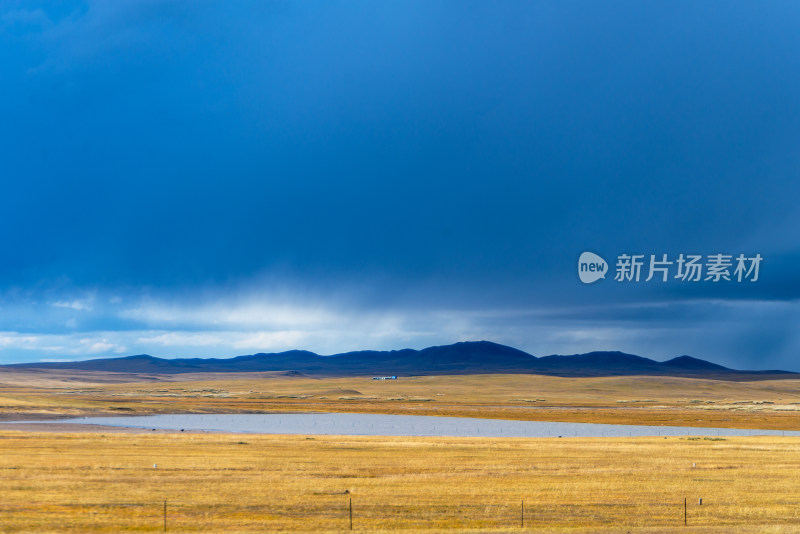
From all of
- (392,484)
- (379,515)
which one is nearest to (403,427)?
(392,484)

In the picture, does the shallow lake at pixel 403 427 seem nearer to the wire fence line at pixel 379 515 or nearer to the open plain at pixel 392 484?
the open plain at pixel 392 484

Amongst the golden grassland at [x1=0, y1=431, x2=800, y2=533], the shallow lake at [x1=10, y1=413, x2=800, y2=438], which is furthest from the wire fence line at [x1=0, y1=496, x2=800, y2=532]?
the shallow lake at [x1=10, y1=413, x2=800, y2=438]

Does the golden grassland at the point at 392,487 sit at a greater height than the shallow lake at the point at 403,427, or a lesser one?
greater

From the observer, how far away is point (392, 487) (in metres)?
42.3

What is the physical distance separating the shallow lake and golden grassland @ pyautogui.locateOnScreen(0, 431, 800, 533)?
2444 cm

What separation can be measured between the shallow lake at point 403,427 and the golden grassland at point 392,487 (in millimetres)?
24435

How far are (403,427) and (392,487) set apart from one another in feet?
205

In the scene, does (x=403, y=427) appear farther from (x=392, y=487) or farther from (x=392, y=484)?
(x=392, y=487)

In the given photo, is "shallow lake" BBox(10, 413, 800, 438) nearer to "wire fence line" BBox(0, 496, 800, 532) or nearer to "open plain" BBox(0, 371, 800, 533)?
"open plain" BBox(0, 371, 800, 533)

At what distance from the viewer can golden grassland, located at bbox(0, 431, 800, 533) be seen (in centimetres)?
3206

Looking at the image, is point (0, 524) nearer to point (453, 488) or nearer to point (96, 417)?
point (453, 488)

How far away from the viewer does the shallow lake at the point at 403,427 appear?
309ft

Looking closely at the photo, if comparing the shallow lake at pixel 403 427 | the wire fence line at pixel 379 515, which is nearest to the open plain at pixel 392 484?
the wire fence line at pixel 379 515

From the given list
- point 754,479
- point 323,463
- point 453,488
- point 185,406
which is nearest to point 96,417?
point 185,406
